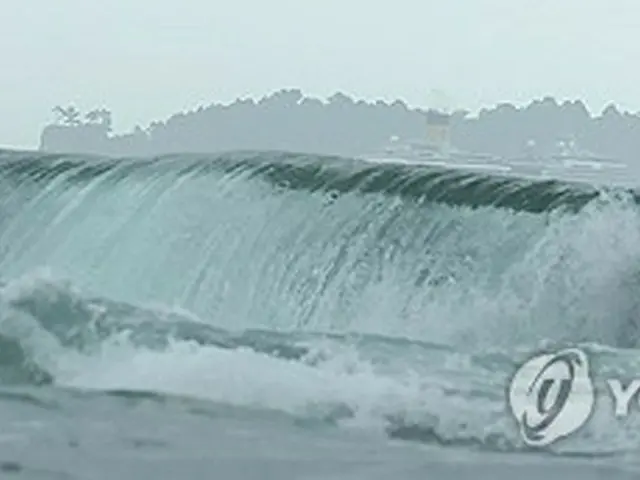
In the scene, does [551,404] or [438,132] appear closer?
[551,404]

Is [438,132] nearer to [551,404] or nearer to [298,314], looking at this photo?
[298,314]

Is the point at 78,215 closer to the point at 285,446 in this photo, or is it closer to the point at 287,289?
the point at 287,289

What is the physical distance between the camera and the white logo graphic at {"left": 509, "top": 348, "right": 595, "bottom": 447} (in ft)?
18.5

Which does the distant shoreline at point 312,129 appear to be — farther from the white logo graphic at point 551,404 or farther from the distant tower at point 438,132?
the white logo graphic at point 551,404

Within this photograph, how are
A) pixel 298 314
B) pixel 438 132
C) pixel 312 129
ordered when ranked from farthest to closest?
pixel 312 129 < pixel 438 132 < pixel 298 314

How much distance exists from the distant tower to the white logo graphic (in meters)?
11.7

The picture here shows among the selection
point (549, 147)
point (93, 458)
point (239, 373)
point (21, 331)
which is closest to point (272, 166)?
point (21, 331)

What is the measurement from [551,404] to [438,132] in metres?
12.6

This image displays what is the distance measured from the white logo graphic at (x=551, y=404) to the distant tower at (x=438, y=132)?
460 inches

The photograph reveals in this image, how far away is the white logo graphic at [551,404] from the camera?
5.64 metres

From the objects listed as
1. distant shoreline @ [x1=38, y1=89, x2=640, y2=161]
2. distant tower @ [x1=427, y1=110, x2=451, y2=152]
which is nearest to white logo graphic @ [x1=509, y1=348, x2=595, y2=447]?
distant tower @ [x1=427, y1=110, x2=451, y2=152]

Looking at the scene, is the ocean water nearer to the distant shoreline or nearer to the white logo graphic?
the white logo graphic

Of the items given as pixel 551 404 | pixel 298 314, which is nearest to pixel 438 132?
pixel 298 314

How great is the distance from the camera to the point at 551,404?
220 inches
